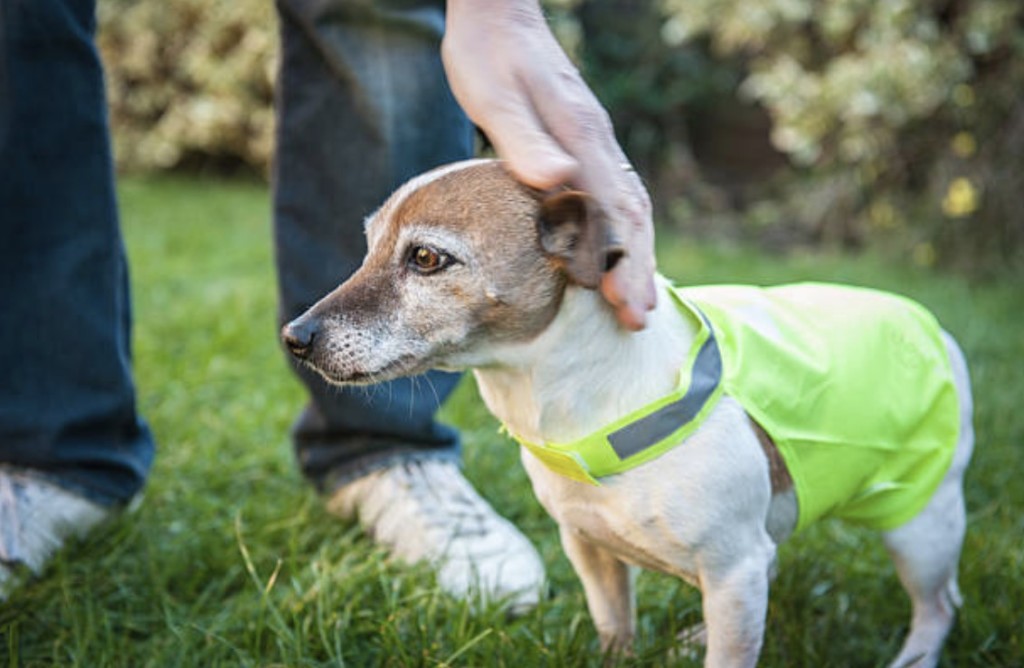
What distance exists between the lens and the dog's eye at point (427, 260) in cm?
160

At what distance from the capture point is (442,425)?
251 cm

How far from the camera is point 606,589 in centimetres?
191

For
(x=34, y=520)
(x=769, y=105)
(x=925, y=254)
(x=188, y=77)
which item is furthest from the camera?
(x=188, y=77)

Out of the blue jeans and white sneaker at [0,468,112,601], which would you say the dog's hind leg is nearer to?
the blue jeans

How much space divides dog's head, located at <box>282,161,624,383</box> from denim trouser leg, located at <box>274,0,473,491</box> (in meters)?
0.58

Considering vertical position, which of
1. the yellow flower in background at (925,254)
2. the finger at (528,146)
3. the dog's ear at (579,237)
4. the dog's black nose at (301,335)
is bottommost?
the yellow flower in background at (925,254)

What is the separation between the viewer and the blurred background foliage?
200 inches

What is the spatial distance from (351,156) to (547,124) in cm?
86

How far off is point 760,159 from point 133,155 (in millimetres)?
4524

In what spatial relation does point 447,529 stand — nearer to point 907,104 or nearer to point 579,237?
point 579,237

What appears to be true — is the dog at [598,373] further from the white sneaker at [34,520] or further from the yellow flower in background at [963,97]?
the yellow flower in background at [963,97]

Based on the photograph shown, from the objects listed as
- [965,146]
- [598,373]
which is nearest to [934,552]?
[598,373]

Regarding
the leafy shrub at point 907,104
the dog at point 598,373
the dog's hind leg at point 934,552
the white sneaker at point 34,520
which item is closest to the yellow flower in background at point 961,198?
the leafy shrub at point 907,104

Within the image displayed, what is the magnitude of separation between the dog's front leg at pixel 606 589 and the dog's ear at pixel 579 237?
53 cm
